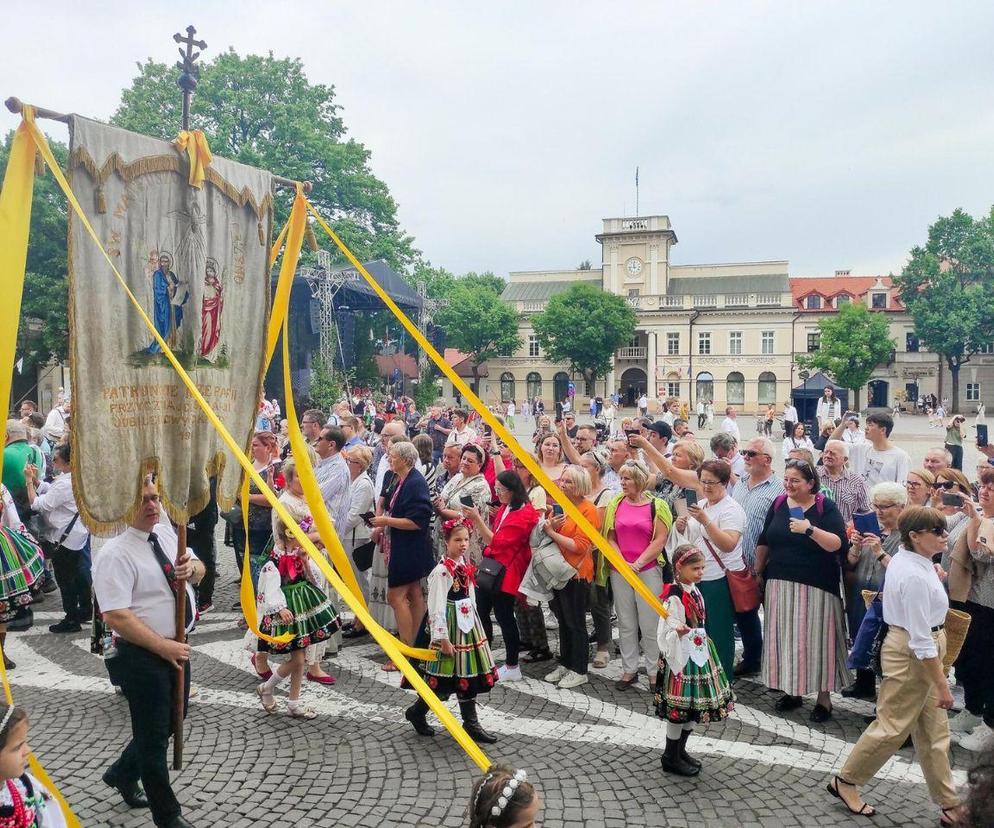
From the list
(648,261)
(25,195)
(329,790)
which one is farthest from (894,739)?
(648,261)

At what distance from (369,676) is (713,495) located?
312 cm

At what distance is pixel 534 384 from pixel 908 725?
6482 cm

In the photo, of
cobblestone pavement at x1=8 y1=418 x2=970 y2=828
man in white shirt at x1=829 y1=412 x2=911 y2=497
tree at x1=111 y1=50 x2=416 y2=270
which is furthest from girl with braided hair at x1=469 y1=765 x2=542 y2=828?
tree at x1=111 y1=50 x2=416 y2=270

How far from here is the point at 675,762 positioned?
4.32 meters

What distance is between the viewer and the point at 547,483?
4.28 meters

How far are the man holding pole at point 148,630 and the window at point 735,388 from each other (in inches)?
2438

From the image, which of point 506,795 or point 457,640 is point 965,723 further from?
point 506,795

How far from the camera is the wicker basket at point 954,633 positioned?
4184 millimetres

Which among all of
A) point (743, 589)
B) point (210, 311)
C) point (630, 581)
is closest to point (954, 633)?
point (743, 589)

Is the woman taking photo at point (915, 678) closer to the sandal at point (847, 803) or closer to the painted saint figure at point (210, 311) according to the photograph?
the sandal at point (847, 803)

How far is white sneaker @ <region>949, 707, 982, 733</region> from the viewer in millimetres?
4895

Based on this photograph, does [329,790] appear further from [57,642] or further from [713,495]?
[57,642]

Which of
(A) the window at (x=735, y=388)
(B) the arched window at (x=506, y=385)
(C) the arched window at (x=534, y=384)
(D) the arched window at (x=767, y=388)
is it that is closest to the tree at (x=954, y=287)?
(D) the arched window at (x=767, y=388)

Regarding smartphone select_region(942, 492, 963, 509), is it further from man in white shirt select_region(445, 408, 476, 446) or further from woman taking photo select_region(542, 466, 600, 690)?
man in white shirt select_region(445, 408, 476, 446)
